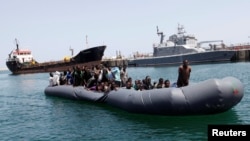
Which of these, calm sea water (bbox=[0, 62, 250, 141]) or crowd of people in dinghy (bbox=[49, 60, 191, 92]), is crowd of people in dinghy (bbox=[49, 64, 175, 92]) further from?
calm sea water (bbox=[0, 62, 250, 141])

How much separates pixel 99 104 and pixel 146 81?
3889mm

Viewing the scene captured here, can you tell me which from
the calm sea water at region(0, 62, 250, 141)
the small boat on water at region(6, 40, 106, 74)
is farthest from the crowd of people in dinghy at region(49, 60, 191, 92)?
the small boat on water at region(6, 40, 106, 74)

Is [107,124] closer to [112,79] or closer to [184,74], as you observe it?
[184,74]

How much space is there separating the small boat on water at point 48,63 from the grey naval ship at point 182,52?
58.4 ft

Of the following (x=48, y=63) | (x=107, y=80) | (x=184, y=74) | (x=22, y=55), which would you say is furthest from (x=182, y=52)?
(x=184, y=74)

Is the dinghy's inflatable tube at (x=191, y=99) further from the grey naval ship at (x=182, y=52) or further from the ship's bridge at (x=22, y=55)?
the ship's bridge at (x=22, y=55)

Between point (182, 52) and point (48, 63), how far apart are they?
28.7m

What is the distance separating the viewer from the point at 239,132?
7.59 metres

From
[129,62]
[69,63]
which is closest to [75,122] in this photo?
[69,63]

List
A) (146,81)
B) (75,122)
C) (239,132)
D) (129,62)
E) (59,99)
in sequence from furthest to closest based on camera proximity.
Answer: (129,62)
(59,99)
(146,81)
(75,122)
(239,132)

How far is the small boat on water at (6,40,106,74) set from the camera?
60.6 meters

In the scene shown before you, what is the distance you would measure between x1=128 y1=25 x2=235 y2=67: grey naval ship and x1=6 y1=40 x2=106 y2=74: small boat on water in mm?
17804

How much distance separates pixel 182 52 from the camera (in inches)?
2911

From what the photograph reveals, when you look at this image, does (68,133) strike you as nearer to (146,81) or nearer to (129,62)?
(146,81)
